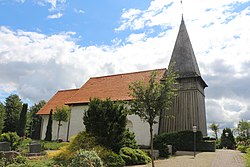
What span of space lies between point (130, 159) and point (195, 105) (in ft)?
48.0

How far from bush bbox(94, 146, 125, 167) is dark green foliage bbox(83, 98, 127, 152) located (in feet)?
2.63

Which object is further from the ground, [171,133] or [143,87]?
[143,87]

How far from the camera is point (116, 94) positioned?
2947cm

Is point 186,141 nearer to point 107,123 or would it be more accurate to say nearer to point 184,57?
point 184,57

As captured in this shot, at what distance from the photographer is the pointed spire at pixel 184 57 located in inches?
1118

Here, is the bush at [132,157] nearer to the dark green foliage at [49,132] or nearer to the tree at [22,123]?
the dark green foliage at [49,132]

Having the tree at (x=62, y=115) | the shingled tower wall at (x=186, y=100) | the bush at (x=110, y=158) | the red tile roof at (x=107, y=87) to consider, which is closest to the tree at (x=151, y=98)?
the bush at (x=110, y=158)

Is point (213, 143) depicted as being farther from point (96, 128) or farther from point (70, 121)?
point (70, 121)

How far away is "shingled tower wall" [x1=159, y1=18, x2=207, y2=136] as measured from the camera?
26.2 meters

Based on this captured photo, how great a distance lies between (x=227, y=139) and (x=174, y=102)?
60.7ft

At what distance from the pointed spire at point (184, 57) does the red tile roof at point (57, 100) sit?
1813 cm

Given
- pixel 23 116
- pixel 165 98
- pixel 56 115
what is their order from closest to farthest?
1. pixel 165 98
2. pixel 56 115
3. pixel 23 116

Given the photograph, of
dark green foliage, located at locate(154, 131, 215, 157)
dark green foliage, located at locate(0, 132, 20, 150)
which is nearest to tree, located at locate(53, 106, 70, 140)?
dark green foliage, located at locate(154, 131, 215, 157)

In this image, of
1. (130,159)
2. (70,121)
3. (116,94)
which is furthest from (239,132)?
(130,159)
